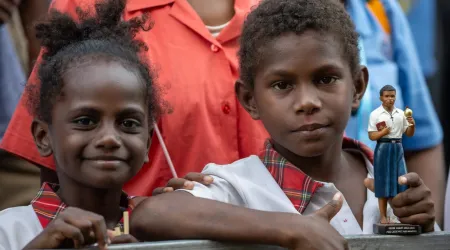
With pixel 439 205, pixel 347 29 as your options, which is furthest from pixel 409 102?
pixel 347 29

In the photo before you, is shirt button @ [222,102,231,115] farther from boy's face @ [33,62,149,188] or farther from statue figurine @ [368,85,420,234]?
statue figurine @ [368,85,420,234]

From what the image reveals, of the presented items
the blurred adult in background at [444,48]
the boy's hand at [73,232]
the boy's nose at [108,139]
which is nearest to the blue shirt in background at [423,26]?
the blurred adult in background at [444,48]

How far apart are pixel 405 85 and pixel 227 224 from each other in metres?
1.94

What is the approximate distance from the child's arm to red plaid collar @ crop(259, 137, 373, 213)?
1.00 feet

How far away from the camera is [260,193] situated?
11.0ft

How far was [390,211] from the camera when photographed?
3.25m

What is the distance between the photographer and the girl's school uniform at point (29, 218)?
3150mm

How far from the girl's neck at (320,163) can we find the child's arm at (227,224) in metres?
0.48

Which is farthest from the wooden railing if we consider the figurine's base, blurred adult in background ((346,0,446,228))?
blurred adult in background ((346,0,446,228))

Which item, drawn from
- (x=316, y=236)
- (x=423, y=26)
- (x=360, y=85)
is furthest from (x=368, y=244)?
(x=423, y=26)

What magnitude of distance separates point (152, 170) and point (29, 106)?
51 cm

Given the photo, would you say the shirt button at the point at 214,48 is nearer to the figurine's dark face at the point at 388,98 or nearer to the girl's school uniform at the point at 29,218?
the girl's school uniform at the point at 29,218

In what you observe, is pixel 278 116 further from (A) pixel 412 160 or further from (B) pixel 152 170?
(A) pixel 412 160

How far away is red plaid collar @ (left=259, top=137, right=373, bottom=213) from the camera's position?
11.1 ft
